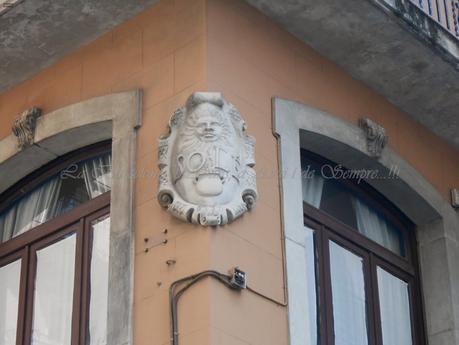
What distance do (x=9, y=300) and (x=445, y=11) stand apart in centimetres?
530


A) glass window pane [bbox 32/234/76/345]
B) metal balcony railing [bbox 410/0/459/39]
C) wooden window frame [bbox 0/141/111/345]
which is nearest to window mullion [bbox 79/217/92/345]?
wooden window frame [bbox 0/141/111/345]

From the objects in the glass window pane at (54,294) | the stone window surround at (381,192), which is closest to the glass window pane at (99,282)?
the glass window pane at (54,294)

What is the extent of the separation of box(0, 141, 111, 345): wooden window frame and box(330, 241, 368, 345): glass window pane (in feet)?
7.42

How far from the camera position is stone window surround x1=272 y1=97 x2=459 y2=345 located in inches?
496

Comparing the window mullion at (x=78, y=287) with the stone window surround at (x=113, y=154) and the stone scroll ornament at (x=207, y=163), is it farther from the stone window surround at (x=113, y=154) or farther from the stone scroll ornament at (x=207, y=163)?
the stone scroll ornament at (x=207, y=163)

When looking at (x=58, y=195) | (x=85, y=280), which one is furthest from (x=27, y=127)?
(x=85, y=280)

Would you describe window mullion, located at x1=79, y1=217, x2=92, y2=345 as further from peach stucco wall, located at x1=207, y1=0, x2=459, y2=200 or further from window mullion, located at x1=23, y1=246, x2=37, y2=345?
peach stucco wall, located at x1=207, y1=0, x2=459, y2=200

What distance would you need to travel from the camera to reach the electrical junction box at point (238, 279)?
11.7m

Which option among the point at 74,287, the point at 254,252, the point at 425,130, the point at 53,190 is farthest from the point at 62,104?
the point at 425,130

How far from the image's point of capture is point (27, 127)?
46.4 ft

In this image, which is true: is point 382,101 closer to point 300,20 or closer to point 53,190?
point 300,20

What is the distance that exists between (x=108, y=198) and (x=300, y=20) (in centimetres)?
246

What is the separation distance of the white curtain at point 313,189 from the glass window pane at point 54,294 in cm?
226

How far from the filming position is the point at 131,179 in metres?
12.8
